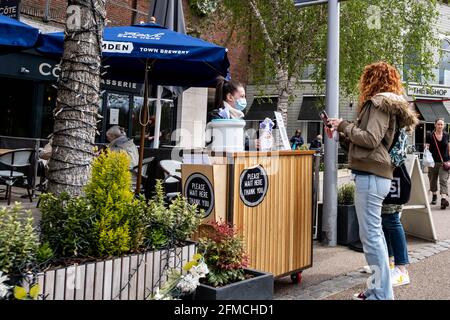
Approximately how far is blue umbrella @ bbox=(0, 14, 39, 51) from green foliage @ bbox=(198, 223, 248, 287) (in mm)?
3104

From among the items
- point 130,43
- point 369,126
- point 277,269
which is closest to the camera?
point 369,126

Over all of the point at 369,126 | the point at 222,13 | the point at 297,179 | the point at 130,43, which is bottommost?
the point at 297,179

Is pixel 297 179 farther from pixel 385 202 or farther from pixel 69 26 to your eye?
pixel 69 26

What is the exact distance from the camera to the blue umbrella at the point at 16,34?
4629mm

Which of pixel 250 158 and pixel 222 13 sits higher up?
pixel 222 13

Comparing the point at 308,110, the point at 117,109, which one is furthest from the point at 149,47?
the point at 308,110

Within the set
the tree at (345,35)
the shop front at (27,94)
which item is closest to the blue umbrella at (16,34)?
the shop front at (27,94)

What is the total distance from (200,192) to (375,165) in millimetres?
1404

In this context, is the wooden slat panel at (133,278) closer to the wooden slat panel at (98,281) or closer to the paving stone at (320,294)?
the wooden slat panel at (98,281)

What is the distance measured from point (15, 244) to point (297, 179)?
8.21 ft

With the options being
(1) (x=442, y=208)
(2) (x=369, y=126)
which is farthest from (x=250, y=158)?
(1) (x=442, y=208)

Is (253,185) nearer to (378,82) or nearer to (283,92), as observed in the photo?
(378,82)

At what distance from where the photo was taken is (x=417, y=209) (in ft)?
19.9
